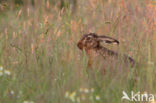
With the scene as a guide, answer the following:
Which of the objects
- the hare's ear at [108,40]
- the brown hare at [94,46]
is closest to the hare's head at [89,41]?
the brown hare at [94,46]

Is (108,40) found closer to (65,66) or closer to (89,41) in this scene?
(89,41)

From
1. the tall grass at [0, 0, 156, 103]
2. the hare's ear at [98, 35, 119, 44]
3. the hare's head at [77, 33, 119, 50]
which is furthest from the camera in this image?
the hare's head at [77, 33, 119, 50]

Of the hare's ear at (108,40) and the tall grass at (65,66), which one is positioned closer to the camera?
the tall grass at (65,66)

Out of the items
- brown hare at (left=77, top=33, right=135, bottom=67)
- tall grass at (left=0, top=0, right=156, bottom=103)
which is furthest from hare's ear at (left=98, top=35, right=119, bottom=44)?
tall grass at (left=0, top=0, right=156, bottom=103)

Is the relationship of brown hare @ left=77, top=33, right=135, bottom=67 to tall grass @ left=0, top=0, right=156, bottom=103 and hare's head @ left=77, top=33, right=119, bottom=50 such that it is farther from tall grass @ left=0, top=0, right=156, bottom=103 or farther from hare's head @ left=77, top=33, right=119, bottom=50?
tall grass @ left=0, top=0, right=156, bottom=103

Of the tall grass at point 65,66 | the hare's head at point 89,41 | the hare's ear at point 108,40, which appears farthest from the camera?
Answer: the hare's head at point 89,41

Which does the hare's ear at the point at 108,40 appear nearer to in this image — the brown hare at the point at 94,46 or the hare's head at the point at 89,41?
the brown hare at the point at 94,46

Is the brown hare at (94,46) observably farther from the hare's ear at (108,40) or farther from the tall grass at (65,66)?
the tall grass at (65,66)

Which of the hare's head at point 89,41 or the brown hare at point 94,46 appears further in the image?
the hare's head at point 89,41

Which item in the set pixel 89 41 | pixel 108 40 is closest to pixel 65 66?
pixel 108 40

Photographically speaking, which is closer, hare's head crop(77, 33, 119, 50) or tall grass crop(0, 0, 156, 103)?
tall grass crop(0, 0, 156, 103)

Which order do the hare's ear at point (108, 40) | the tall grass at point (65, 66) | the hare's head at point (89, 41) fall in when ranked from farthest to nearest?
the hare's head at point (89, 41) → the hare's ear at point (108, 40) → the tall grass at point (65, 66)

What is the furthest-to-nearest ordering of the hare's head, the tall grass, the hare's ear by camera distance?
1. the hare's head
2. the hare's ear
3. the tall grass

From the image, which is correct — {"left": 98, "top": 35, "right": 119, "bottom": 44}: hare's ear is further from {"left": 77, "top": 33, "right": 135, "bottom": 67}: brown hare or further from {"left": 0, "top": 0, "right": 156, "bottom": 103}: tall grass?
{"left": 0, "top": 0, "right": 156, "bottom": 103}: tall grass
